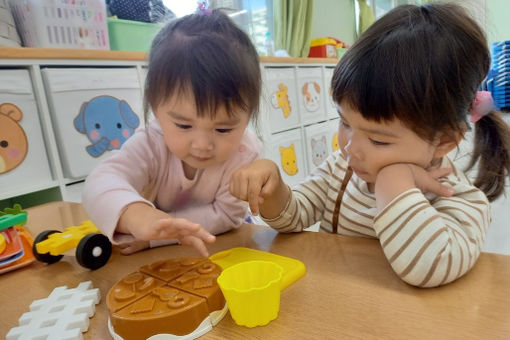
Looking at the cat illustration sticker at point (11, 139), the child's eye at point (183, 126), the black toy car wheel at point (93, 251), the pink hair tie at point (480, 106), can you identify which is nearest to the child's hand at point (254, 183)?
the child's eye at point (183, 126)

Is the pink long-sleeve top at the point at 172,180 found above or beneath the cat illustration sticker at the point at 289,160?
above

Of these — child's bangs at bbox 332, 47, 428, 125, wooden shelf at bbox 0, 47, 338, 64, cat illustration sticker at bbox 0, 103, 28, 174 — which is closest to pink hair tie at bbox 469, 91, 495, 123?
child's bangs at bbox 332, 47, 428, 125

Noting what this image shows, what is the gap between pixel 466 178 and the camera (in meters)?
0.55

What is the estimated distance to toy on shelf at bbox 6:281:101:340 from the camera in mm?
354

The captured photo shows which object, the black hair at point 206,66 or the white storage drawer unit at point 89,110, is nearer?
the black hair at point 206,66

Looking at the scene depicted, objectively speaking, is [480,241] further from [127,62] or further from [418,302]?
[127,62]

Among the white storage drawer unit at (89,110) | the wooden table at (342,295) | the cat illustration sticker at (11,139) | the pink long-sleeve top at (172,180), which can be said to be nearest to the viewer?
the wooden table at (342,295)

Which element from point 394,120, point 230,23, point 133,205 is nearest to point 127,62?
point 230,23

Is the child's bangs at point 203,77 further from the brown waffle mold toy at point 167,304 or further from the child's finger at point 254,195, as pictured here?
the brown waffle mold toy at point 167,304

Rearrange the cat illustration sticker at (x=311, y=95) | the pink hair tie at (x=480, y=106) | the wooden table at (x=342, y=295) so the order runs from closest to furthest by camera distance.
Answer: the wooden table at (x=342, y=295), the pink hair tie at (x=480, y=106), the cat illustration sticker at (x=311, y=95)

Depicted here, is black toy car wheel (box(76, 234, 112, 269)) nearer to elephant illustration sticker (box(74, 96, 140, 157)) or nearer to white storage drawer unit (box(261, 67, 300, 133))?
elephant illustration sticker (box(74, 96, 140, 157))

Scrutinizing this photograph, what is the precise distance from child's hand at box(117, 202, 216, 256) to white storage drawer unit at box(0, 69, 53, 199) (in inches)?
36.6

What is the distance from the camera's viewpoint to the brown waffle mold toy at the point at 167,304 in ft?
1.12

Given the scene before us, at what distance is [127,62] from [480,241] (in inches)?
58.7
